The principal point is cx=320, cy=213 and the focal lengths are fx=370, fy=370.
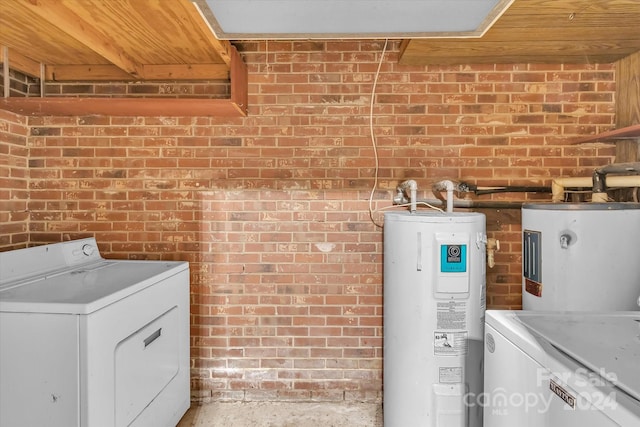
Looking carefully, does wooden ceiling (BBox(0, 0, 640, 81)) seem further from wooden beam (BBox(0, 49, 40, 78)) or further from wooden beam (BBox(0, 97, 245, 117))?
wooden beam (BBox(0, 97, 245, 117))

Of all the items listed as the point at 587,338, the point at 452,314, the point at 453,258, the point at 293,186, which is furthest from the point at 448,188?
the point at 587,338

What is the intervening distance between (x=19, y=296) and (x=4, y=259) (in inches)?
13.1

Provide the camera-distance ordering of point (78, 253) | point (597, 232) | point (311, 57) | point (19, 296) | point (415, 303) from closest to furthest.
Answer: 1. point (19, 296)
2. point (597, 232)
3. point (415, 303)
4. point (78, 253)
5. point (311, 57)

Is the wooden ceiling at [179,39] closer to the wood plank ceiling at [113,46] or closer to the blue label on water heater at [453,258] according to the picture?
the wood plank ceiling at [113,46]

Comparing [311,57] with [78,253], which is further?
[311,57]

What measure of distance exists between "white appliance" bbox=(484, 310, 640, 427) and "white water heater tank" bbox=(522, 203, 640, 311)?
0.39 m

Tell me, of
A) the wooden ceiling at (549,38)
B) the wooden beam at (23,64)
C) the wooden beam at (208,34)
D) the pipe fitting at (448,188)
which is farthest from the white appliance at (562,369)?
the wooden beam at (23,64)

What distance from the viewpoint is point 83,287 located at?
5.15ft

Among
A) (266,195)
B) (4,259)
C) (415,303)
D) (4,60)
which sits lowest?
(415,303)

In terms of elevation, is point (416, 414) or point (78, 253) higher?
point (78, 253)

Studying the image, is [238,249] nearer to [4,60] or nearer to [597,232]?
[4,60]

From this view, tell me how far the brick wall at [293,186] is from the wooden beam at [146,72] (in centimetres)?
27

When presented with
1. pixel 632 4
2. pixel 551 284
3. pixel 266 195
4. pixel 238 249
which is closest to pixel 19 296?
pixel 238 249

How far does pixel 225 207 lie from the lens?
7.78 ft
